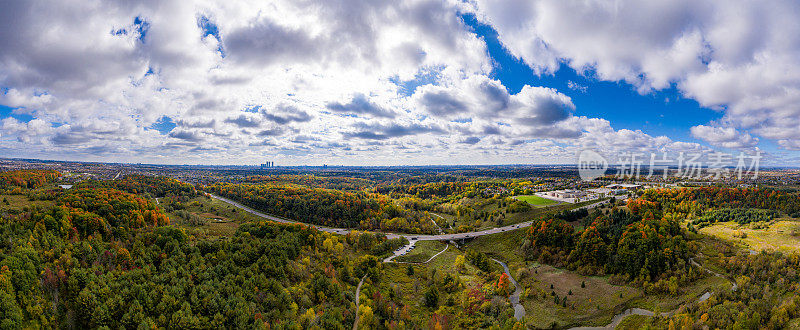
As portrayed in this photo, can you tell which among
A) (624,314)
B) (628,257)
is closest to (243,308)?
(624,314)

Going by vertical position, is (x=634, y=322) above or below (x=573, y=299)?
above

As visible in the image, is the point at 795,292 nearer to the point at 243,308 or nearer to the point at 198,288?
the point at 243,308

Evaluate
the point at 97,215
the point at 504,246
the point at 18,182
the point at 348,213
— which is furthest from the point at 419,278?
the point at 18,182

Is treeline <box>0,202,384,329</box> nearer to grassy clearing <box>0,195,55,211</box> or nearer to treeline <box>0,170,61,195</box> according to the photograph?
grassy clearing <box>0,195,55,211</box>

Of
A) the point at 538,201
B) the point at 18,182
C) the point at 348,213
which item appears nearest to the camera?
the point at 18,182

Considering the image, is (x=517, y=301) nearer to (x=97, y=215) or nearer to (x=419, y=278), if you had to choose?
(x=419, y=278)

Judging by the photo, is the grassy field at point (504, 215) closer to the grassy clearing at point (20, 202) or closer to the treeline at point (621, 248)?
the treeline at point (621, 248)
